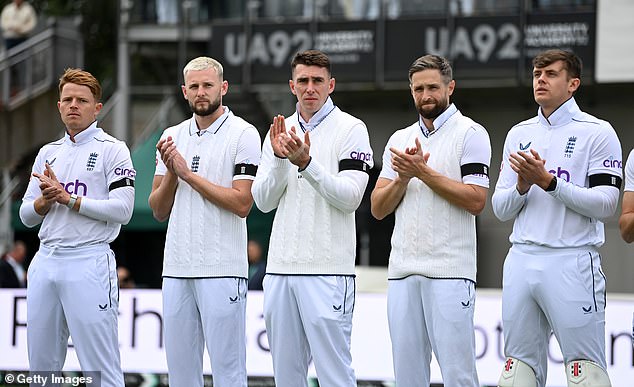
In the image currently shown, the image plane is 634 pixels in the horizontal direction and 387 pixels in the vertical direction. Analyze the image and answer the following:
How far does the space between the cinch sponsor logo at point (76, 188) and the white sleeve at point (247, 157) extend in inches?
44.8

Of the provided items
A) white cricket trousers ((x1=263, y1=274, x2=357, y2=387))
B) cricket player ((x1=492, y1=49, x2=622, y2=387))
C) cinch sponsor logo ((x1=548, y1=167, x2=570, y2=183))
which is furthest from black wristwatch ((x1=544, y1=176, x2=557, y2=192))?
white cricket trousers ((x1=263, y1=274, x2=357, y2=387))

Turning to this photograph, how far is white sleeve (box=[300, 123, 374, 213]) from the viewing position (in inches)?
287

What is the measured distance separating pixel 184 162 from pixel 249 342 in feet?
15.5

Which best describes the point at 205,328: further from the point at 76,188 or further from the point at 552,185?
the point at 552,185

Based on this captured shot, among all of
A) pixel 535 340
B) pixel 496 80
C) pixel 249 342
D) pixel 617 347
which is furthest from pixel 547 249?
pixel 496 80

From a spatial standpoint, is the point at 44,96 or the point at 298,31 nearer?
the point at 298,31

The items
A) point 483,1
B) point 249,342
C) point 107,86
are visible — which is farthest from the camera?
point 107,86

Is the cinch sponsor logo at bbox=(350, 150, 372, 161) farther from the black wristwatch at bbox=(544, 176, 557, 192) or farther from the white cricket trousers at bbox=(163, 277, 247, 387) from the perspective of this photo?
the black wristwatch at bbox=(544, 176, 557, 192)

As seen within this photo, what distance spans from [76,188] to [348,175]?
2.07 metres

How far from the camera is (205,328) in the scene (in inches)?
306

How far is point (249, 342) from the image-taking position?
1215 cm

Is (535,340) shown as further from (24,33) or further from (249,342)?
(24,33)

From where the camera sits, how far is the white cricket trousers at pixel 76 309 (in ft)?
26.5

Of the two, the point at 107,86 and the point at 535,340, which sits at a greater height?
the point at 107,86
